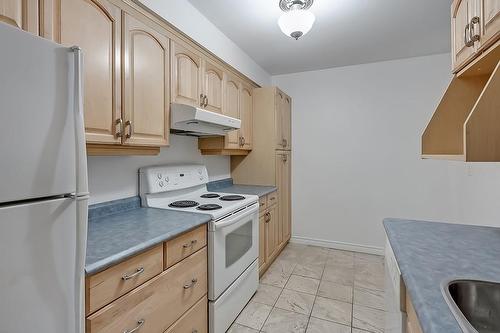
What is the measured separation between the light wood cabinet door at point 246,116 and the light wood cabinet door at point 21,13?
1.95 metres

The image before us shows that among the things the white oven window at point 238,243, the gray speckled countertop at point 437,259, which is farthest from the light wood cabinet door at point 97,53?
the gray speckled countertop at point 437,259

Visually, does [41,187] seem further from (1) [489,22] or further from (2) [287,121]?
(2) [287,121]

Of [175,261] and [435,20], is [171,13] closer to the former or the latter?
[175,261]

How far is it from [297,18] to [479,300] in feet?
5.89

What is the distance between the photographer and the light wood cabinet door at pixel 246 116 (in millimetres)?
2797

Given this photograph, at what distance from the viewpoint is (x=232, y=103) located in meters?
2.58

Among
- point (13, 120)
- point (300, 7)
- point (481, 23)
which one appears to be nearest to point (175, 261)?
point (13, 120)

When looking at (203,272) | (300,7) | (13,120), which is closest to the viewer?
(13,120)

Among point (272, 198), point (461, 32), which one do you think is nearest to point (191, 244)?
point (272, 198)

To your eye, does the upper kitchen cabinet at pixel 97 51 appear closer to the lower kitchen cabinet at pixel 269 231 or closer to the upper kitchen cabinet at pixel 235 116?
the upper kitchen cabinet at pixel 235 116

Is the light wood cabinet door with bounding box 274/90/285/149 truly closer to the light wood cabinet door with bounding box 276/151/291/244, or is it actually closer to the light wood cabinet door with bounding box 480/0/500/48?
the light wood cabinet door with bounding box 276/151/291/244

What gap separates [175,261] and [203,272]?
1.00 ft

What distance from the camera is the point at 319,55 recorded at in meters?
2.96

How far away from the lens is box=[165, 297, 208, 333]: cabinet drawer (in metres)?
1.40
